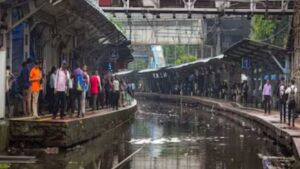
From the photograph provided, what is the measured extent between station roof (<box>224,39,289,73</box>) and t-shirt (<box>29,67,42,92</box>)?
14.7 meters

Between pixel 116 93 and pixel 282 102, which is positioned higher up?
pixel 116 93

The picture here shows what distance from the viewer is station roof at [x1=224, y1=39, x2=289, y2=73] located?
30234mm

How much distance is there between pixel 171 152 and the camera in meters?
16.1

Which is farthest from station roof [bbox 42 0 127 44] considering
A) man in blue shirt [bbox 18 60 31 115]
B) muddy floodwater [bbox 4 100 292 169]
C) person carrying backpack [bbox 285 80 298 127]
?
person carrying backpack [bbox 285 80 298 127]

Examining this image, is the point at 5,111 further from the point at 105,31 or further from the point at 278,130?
the point at 105,31

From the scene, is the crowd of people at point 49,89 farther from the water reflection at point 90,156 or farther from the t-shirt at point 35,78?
the water reflection at point 90,156

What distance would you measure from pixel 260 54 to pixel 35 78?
18664 mm

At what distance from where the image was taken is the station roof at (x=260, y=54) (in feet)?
99.2

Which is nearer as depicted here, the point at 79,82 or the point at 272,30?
the point at 79,82

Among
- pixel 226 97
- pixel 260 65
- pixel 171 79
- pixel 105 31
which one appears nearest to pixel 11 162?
pixel 105 31

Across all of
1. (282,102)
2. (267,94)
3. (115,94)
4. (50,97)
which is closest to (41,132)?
(50,97)

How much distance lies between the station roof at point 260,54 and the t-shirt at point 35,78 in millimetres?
14741

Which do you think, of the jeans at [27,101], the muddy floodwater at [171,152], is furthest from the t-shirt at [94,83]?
the jeans at [27,101]

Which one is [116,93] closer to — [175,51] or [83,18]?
[83,18]
